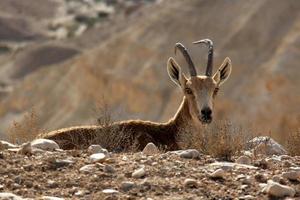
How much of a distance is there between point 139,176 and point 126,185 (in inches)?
15.1

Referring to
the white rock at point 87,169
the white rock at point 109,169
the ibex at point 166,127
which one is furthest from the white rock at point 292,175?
the ibex at point 166,127

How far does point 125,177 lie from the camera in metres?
8.99

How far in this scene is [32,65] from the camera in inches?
3295

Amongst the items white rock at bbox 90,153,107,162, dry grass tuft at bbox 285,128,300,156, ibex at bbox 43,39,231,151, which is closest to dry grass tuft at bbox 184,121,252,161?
dry grass tuft at bbox 285,128,300,156

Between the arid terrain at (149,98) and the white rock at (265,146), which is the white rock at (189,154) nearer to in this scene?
the arid terrain at (149,98)

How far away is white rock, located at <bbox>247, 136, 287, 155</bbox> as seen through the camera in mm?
11797

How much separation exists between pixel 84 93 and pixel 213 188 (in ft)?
156

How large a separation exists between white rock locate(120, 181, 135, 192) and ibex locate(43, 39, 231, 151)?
3.13m

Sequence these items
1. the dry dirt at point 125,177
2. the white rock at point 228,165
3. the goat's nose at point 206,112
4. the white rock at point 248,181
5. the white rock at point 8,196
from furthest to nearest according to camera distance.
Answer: the goat's nose at point 206,112 < the white rock at point 228,165 < the white rock at point 248,181 < the dry dirt at point 125,177 < the white rock at point 8,196

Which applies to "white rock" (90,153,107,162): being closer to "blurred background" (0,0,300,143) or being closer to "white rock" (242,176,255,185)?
"white rock" (242,176,255,185)

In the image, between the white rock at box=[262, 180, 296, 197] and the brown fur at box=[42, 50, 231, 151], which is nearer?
the white rock at box=[262, 180, 296, 197]

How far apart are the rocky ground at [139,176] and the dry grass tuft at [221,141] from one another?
19 cm

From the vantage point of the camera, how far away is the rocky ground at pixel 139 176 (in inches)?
335

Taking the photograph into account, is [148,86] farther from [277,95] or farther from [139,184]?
[139,184]
